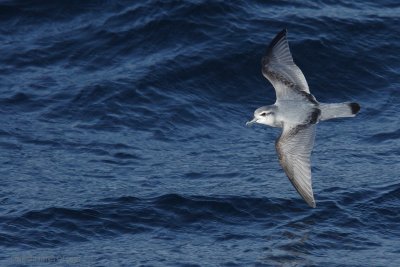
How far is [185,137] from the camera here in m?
14.8

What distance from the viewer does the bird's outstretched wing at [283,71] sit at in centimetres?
1262

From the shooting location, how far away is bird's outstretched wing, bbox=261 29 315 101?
41.4ft

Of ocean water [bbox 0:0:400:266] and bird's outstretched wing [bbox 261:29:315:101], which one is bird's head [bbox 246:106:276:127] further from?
ocean water [bbox 0:0:400:266]

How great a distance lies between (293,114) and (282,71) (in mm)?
849

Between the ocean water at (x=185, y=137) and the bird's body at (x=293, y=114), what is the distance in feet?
2.78

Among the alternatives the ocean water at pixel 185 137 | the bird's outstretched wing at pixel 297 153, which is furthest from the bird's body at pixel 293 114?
the ocean water at pixel 185 137

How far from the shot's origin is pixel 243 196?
13.1 meters

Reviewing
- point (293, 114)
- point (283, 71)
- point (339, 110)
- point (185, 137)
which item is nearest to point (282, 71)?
point (283, 71)

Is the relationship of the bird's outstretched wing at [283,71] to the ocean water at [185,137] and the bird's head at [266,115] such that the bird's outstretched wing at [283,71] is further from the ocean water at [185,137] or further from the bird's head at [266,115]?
the ocean water at [185,137]

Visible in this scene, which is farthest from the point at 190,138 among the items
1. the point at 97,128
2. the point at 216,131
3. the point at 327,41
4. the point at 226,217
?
the point at 327,41

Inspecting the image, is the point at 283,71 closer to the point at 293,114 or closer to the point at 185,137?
the point at 293,114

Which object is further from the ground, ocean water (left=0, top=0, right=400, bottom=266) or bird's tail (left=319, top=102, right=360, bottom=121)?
bird's tail (left=319, top=102, right=360, bottom=121)

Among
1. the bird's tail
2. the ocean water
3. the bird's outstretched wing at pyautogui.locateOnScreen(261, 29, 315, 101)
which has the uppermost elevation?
the bird's outstretched wing at pyautogui.locateOnScreen(261, 29, 315, 101)

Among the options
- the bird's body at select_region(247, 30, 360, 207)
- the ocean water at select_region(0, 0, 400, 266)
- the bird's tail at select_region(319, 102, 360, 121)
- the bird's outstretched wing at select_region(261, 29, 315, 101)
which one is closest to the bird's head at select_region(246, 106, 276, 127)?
the bird's body at select_region(247, 30, 360, 207)
